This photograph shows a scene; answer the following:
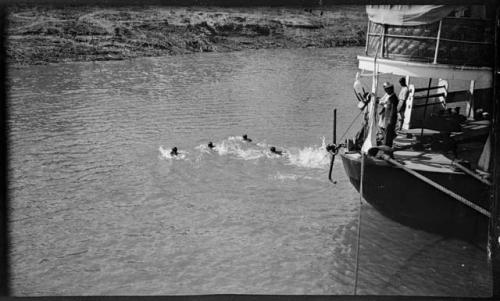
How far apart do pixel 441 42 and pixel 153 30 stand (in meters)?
5.97

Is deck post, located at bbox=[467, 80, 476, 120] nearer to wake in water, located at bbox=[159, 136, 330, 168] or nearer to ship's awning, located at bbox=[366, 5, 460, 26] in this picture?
wake in water, located at bbox=[159, 136, 330, 168]

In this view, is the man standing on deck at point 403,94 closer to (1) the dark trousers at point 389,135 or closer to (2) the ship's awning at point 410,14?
(1) the dark trousers at point 389,135

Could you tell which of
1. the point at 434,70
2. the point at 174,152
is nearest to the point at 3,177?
the point at 434,70

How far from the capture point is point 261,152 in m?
13.4

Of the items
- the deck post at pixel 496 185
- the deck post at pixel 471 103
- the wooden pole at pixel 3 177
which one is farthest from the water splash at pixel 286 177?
the wooden pole at pixel 3 177

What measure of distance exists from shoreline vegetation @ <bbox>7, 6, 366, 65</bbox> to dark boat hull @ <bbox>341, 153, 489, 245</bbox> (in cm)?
276

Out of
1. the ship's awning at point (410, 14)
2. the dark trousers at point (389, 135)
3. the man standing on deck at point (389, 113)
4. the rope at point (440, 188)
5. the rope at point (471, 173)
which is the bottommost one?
the rope at point (440, 188)

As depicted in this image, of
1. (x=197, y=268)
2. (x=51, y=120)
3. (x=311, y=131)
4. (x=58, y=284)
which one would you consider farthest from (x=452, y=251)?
(x=51, y=120)

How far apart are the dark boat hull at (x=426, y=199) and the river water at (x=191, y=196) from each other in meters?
0.33

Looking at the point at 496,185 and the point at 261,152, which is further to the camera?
the point at 261,152

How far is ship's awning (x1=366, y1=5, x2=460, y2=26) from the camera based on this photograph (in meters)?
7.31

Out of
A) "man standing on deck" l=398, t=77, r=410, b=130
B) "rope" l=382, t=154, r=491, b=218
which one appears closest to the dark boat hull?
"rope" l=382, t=154, r=491, b=218

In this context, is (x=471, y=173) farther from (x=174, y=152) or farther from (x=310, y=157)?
(x=174, y=152)

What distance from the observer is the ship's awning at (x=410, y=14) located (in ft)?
24.0
